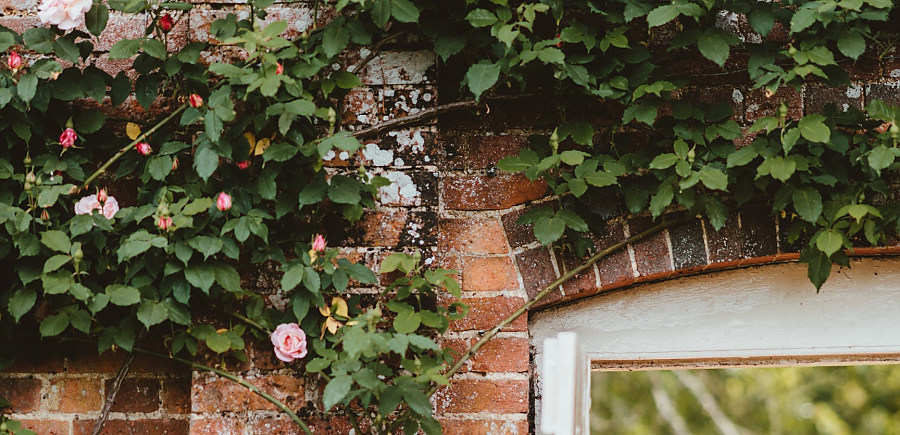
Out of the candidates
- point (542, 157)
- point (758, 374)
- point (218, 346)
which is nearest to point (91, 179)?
point (218, 346)

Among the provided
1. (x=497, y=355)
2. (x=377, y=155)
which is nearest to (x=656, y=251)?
(x=497, y=355)

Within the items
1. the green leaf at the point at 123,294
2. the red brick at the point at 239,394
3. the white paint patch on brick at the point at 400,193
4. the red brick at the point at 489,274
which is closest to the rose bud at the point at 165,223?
the green leaf at the point at 123,294

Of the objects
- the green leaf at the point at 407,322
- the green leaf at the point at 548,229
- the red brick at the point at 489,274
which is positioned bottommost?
the green leaf at the point at 407,322

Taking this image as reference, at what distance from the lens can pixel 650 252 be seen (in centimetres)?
180

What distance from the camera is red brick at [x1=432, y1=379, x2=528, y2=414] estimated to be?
1.75 meters

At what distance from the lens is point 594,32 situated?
1.72 m

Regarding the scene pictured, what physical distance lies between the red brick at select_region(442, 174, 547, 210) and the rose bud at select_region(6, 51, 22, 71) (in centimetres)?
95

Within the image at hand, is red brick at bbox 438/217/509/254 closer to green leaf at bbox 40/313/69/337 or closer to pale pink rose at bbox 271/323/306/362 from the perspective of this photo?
pale pink rose at bbox 271/323/306/362

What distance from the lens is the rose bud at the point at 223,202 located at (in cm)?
159

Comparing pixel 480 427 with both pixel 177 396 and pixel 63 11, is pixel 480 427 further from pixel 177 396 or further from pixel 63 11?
pixel 63 11

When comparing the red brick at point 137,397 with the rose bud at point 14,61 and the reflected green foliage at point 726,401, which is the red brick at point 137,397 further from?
the reflected green foliage at point 726,401

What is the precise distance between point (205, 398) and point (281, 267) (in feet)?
1.11

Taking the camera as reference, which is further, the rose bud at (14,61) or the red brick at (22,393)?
the red brick at (22,393)

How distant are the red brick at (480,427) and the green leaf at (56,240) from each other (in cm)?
88
